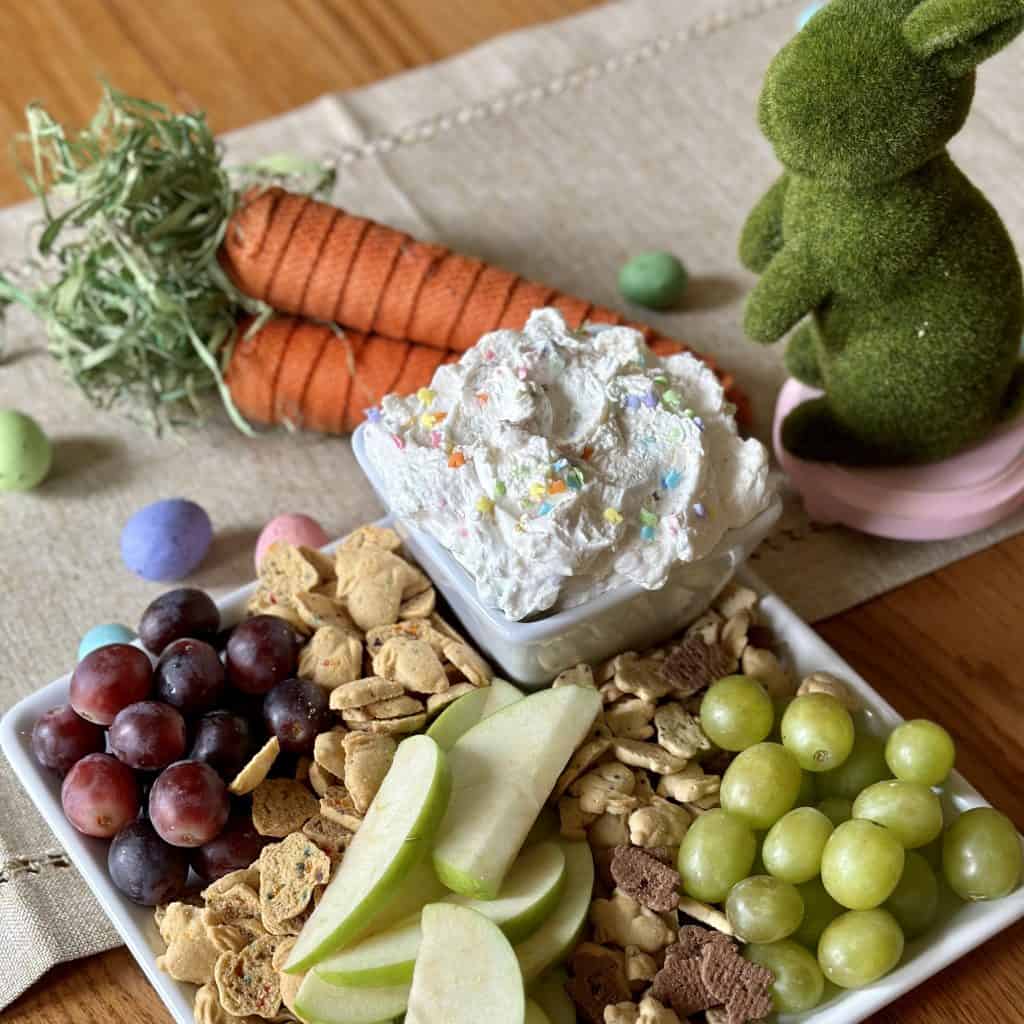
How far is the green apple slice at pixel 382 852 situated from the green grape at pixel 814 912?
0.24 m

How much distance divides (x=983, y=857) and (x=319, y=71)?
1189 millimetres

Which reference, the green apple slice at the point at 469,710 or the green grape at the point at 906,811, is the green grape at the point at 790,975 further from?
the green apple slice at the point at 469,710

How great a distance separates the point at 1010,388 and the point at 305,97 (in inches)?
34.9

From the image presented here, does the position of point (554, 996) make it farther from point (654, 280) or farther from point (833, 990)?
point (654, 280)

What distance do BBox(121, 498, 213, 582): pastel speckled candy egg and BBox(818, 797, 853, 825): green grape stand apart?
22.0 inches

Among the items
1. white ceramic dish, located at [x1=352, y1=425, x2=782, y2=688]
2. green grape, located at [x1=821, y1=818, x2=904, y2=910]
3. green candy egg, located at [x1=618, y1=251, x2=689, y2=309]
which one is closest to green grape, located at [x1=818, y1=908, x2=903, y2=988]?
green grape, located at [x1=821, y1=818, x2=904, y2=910]

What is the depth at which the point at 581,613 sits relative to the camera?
89 centimetres

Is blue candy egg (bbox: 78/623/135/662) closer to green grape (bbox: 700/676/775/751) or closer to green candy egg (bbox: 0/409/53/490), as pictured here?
green candy egg (bbox: 0/409/53/490)

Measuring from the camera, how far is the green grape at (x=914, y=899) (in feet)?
2.72

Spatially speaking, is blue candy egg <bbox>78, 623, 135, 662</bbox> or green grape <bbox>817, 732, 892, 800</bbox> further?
blue candy egg <bbox>78, 623, 135, 662</bbox>

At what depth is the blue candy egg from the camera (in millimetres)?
Result: 1059

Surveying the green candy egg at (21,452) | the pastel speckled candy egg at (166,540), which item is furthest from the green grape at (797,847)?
the green candy egg at (21,452)

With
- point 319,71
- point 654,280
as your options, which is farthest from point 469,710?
point 319,71

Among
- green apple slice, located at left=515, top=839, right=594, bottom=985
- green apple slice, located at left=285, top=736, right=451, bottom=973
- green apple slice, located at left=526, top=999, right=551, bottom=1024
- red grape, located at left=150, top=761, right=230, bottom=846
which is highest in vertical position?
red grape, located at left=150, top=761, right=230, bottom=846
